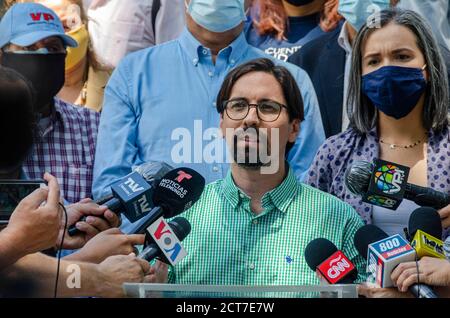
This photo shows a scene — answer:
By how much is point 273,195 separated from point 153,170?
0.51 meters

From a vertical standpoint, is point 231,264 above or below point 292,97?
below

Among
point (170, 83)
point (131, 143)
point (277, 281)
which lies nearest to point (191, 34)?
point (170, 83)

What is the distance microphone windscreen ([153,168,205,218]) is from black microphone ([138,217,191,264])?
0.05 meters

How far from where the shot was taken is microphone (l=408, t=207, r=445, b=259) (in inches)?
169

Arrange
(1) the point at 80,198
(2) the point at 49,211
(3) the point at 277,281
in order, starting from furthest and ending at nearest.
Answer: (1) the point at 80,198
(3) the point at 277,281
(2) the point at 49,211

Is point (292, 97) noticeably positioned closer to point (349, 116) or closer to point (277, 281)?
point (349, 116)

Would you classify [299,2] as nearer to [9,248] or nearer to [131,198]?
[131,198]

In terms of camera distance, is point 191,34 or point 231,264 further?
point 191,34

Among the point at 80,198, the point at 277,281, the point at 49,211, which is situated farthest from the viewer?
the point at 80,198

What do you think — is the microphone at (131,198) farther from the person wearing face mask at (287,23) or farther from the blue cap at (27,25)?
the person wearing face mask at (287,23)

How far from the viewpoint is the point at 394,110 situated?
5012 mm

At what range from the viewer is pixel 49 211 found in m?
4.26

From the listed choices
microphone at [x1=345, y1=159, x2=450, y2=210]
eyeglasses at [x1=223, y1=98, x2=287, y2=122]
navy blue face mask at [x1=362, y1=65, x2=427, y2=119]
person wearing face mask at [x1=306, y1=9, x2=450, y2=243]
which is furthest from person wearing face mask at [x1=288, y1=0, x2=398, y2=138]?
microphone at [x1=345, y1=159, x2=450, y2=210]

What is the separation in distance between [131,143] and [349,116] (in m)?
0.96
